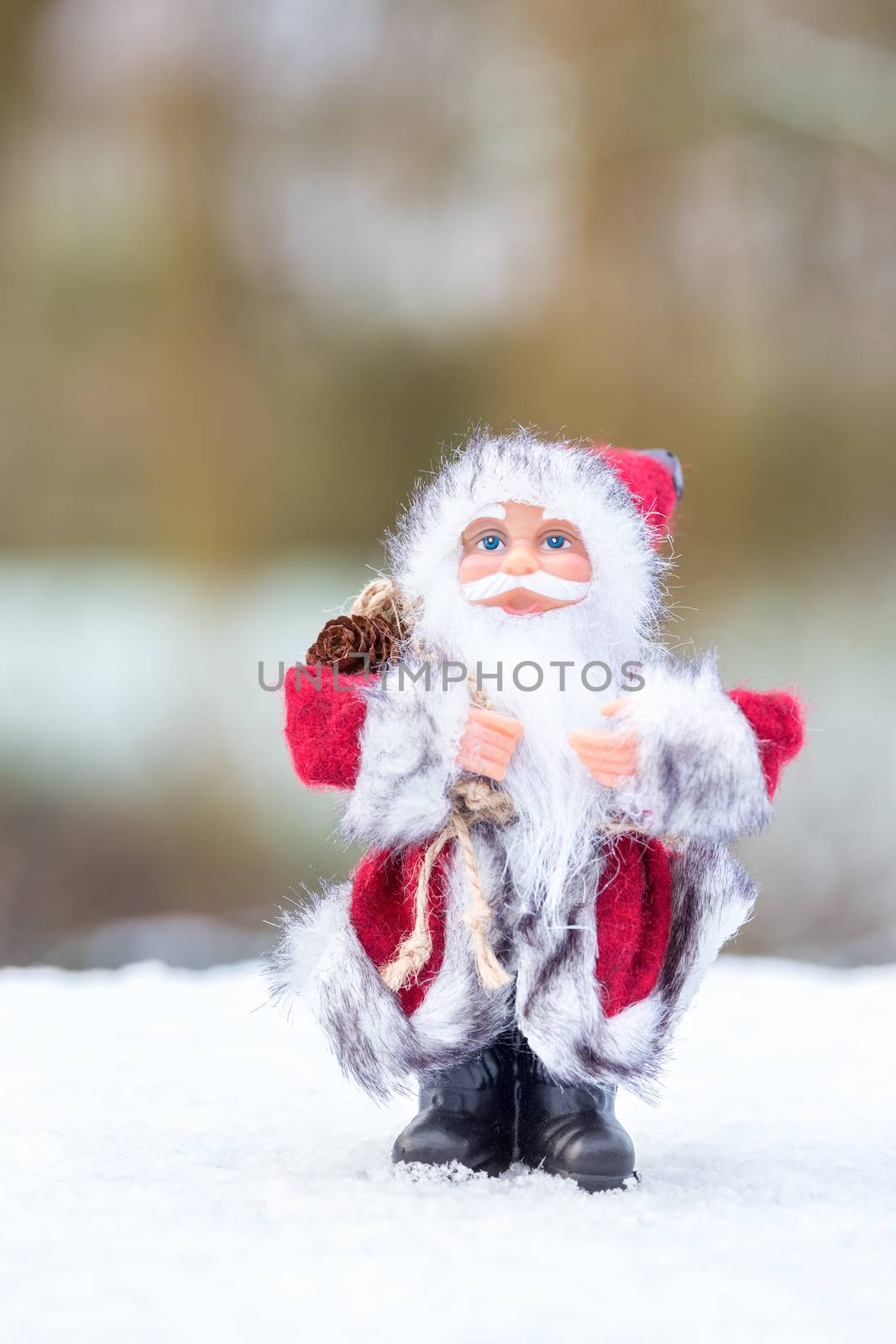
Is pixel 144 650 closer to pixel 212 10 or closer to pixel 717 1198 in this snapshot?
pixel 212 10

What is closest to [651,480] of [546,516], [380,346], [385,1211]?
[546,516]

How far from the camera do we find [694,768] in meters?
0.70

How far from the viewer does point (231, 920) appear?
1707mm

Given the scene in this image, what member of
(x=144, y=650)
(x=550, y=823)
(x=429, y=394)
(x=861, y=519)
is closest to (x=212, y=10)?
(x=429, y=394)

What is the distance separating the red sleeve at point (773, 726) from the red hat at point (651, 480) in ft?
0.52

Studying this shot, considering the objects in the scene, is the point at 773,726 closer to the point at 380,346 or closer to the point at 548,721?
the point at 548,721

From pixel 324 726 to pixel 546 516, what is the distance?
7.7 inches

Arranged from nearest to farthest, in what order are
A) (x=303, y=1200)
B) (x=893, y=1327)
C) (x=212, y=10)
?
(x=893, y=1327) → (x=303, y=1200) → (x=212, y=10)

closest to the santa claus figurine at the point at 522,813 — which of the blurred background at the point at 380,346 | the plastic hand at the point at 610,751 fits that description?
the plastic hand at the point at 610,751

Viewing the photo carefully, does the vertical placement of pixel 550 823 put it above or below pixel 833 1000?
above

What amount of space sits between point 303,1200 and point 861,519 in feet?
4.17

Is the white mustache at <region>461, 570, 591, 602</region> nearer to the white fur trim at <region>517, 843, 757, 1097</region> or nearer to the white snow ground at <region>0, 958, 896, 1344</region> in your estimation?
the white fur trim at <region>517, 843, 757, 1097</region>

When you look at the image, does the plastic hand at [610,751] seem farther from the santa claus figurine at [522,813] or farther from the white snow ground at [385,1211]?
the white snow ground at [385,1211]

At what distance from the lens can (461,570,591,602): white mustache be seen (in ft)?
2.58
